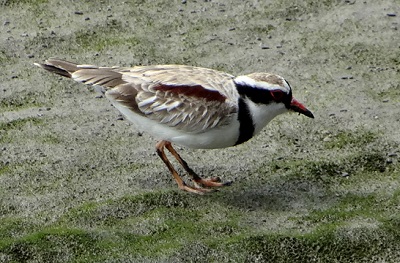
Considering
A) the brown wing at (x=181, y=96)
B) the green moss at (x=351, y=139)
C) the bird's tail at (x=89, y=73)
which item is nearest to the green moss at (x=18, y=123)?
the bird's tail at (x=89, y=73)

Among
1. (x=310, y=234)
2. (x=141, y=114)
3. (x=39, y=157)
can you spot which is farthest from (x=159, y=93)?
(x=310, y=234)

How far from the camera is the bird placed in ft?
24.4

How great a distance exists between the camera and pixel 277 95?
7441mm

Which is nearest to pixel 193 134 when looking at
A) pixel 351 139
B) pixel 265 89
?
pixel 265 89

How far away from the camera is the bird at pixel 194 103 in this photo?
7449mm

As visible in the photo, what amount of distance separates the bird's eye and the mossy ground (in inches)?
33.0

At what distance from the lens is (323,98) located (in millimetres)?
9242

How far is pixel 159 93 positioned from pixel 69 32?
10.2ft

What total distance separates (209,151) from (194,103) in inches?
39.9

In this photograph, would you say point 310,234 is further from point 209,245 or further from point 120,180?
point 120,180

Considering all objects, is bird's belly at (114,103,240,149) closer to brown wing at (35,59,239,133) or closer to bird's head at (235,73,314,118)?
brown wing at (35,59,239,133)

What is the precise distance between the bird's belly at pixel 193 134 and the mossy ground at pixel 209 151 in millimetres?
474

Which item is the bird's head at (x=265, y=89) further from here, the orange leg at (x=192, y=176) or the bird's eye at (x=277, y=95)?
the orange leg at (x=192, y=176)

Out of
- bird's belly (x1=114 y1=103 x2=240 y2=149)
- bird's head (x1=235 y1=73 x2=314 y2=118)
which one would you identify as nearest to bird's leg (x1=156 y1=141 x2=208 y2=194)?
bird's belly (x1=114 y1=103 x2=240 y2=149)
